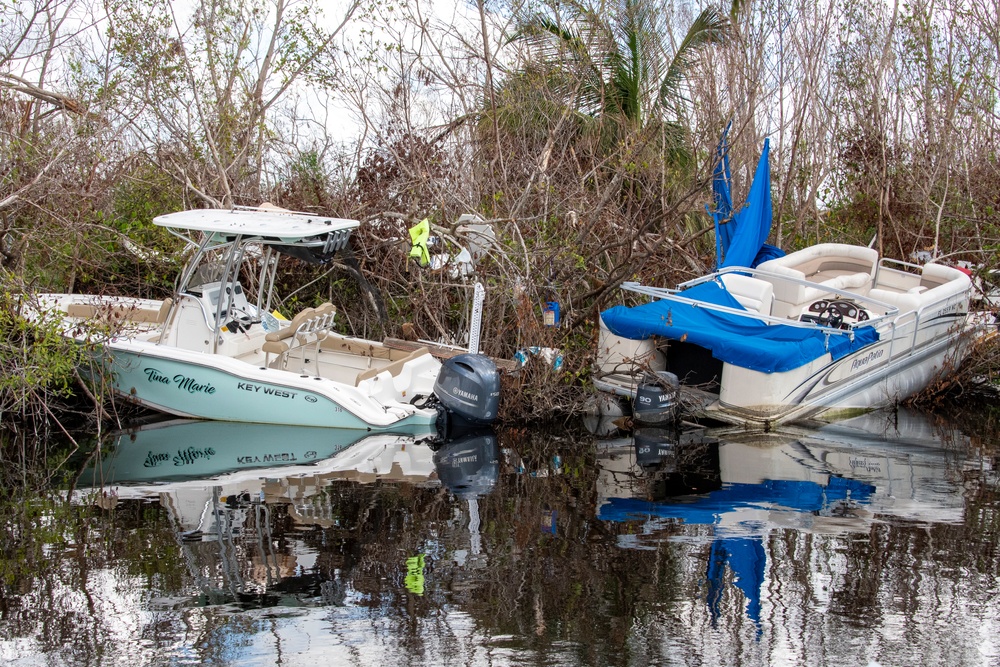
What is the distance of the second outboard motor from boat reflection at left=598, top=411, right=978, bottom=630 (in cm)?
19

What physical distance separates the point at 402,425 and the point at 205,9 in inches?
303

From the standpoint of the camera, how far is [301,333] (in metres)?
11.7

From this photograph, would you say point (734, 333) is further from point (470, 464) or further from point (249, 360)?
point (249, 360)

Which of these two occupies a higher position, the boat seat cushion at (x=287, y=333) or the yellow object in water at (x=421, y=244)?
the yellow object in water at (x=421, y=244)

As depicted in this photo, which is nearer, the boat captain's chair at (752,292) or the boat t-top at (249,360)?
the boat t-top at (249,360)

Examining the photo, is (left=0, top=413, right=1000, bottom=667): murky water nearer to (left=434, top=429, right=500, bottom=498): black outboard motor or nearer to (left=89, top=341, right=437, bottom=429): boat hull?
(left=434, top=429, right=500, bottom=498): black outboard motor

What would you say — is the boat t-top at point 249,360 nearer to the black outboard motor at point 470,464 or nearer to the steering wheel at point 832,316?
the black outboard motor at point 470,464

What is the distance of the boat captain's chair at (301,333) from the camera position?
11508 millimetres

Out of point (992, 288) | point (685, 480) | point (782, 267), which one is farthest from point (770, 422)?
point (992, 288)

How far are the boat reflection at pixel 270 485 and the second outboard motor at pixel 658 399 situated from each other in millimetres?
1586

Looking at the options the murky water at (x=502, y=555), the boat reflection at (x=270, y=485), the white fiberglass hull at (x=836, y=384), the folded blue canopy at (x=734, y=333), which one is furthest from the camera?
the white fiberglass hull at (x=836, y=384)

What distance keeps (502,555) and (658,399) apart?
4.46 m

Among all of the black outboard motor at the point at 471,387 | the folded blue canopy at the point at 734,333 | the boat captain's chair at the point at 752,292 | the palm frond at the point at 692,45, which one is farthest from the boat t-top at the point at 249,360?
the palm frond at the point at 692,45

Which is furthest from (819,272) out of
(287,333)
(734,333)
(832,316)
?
(287,333)
